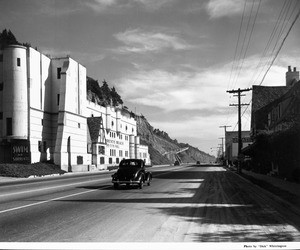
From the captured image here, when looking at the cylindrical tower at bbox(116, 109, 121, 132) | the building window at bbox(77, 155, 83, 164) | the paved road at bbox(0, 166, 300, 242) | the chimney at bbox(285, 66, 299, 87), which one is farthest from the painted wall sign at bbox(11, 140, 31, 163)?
the cylindrical tower at bbox(116, 109, 121, 132)

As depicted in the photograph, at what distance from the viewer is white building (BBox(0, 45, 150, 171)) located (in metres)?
51.0

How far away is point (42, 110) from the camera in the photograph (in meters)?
56.8

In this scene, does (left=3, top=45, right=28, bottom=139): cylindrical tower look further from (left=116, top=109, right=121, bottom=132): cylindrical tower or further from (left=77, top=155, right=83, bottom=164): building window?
(left=116, top=109, right=121, bottom=132): cylindrical tower

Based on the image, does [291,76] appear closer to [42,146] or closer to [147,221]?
[42,146]

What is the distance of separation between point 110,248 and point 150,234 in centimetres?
170

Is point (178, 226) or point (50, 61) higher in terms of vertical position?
point (50, 61)

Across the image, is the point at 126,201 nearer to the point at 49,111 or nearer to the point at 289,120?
the point at 289,120

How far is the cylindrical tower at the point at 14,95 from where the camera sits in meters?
50.8

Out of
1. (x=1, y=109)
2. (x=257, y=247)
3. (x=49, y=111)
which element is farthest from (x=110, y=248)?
A: (x=49, y=111)

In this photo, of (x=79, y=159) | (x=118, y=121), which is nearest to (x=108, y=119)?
(x=118, y=121)

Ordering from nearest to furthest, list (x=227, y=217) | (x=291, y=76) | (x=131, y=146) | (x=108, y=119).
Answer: (x=227, y=217), (x=291, y=76), (x=108, y=119), (x=131, y=146)

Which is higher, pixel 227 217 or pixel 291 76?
pixel 291 76

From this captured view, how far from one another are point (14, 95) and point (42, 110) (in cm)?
644

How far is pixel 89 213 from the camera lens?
37.3 feet
